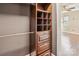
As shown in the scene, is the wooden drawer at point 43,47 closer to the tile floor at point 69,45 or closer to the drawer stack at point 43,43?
the drawer stack at point 43,43

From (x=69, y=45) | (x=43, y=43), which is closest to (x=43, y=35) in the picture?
(x=43, y=43)

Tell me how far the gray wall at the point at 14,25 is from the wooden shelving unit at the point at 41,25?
0.08 metres

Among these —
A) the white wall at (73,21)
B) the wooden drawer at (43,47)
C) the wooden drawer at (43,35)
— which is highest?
the white wall at (73,21)

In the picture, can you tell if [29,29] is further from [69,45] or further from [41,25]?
[69,45]

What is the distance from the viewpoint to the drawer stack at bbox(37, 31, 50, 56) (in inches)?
48.4

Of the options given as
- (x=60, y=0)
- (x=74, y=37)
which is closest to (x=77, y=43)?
(x=74, y=37)

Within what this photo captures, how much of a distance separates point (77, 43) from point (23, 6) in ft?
2.18

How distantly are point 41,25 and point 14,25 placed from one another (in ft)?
0.88

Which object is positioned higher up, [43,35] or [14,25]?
[14,25]

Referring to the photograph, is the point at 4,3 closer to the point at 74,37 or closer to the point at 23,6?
the point at 23,6

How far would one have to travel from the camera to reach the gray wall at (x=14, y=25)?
45.7 inches

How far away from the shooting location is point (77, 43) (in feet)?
4.03

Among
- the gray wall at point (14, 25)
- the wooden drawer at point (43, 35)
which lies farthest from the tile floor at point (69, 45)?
the gray wall at point (14, 25)

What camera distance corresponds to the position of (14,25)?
1.19 metres
